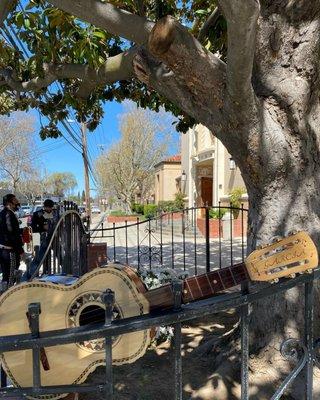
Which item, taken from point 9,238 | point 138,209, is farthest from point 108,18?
point 138,209

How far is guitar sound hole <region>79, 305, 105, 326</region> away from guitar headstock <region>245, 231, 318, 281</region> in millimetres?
1016

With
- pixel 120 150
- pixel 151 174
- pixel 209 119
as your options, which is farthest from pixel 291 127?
pixel 151 174

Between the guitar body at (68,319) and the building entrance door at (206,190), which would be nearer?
the guitar body at (68,319)

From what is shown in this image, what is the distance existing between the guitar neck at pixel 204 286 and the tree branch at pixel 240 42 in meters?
1.14

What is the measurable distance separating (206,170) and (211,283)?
25.4 m

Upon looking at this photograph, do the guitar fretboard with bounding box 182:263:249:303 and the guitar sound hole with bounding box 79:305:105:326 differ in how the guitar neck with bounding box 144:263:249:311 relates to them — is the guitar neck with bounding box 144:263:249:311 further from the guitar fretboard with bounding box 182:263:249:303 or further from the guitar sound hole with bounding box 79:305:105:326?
the guitar sound hole with bounding box 79:305:105:326

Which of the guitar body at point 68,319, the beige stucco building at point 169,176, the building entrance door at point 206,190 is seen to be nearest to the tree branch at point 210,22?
the guitar body at point 68,319

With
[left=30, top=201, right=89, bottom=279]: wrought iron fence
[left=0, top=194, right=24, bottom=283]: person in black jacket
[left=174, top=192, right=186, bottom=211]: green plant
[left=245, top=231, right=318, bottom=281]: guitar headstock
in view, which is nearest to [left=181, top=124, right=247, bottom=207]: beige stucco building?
[left=174, top=192, right=186, bottom=211]: green plant

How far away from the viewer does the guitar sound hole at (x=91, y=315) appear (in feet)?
7.70

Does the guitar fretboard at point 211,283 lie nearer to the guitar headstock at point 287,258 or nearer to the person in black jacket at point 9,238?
the guitar headstock at point 287,258

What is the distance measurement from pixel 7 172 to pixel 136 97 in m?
42.0

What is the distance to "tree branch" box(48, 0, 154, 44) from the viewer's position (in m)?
2.63

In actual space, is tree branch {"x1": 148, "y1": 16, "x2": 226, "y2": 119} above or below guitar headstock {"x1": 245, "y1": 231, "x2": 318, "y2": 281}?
above

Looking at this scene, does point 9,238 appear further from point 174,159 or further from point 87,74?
point 174,159
